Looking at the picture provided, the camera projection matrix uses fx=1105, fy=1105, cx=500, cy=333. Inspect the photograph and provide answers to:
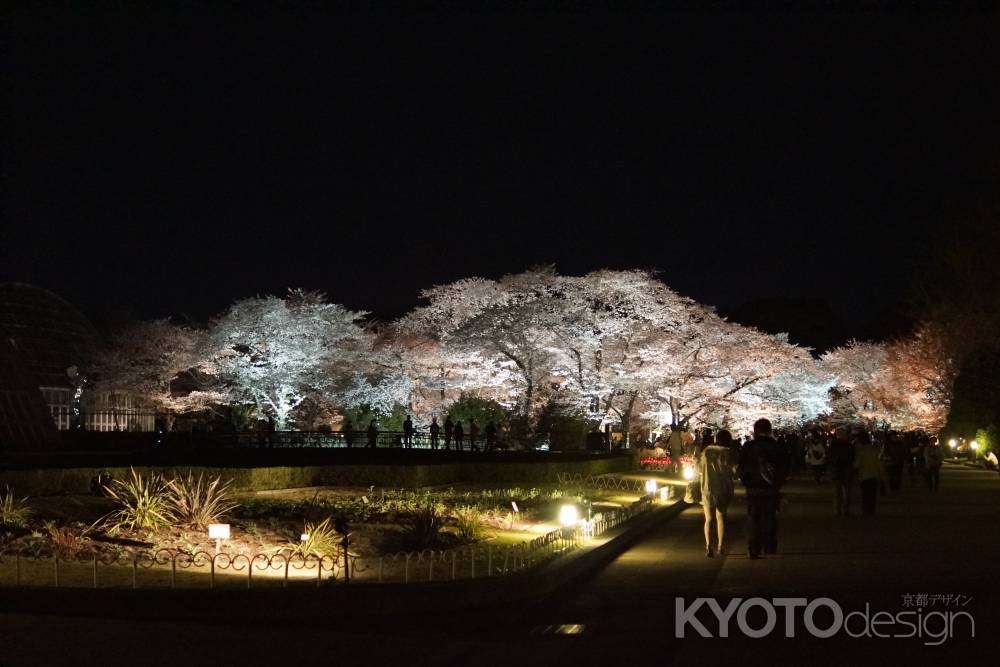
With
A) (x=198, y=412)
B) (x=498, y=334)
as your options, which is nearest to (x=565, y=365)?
(x=498, y=334)

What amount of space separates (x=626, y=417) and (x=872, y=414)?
85.5ft

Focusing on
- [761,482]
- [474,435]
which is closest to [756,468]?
[761,482]

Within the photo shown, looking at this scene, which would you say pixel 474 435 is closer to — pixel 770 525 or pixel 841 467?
pixel 841 467

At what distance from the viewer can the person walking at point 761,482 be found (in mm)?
15156

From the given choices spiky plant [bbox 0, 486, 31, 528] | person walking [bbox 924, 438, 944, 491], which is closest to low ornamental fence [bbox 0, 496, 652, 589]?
spiky plant [bbox 0, 486, 31, 528]

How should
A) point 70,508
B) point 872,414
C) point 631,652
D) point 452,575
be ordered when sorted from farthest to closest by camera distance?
1. point 872,414
2. point 70,508
3. point 452,575
4. point 631,652

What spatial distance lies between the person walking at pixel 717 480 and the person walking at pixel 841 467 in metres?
6.73

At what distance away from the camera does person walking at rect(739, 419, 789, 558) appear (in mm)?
15156

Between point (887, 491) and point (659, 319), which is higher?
point (659, 319)

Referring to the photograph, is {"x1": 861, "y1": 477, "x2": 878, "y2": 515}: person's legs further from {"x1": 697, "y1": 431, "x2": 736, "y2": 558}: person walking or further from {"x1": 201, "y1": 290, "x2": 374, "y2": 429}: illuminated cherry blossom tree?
{"x1": 201, "y1": 290, "x2": 374, "y2": 429}: illuminated cherry blossom tree

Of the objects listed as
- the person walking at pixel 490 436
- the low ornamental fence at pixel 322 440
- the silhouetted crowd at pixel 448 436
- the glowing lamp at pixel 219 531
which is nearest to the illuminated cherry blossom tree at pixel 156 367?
the low ornamental fence at pixel 322 440

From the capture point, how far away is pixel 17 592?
1047cm

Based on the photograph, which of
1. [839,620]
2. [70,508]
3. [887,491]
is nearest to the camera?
[839,620]

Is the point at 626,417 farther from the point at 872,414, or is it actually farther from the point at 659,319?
the point at 872,414
